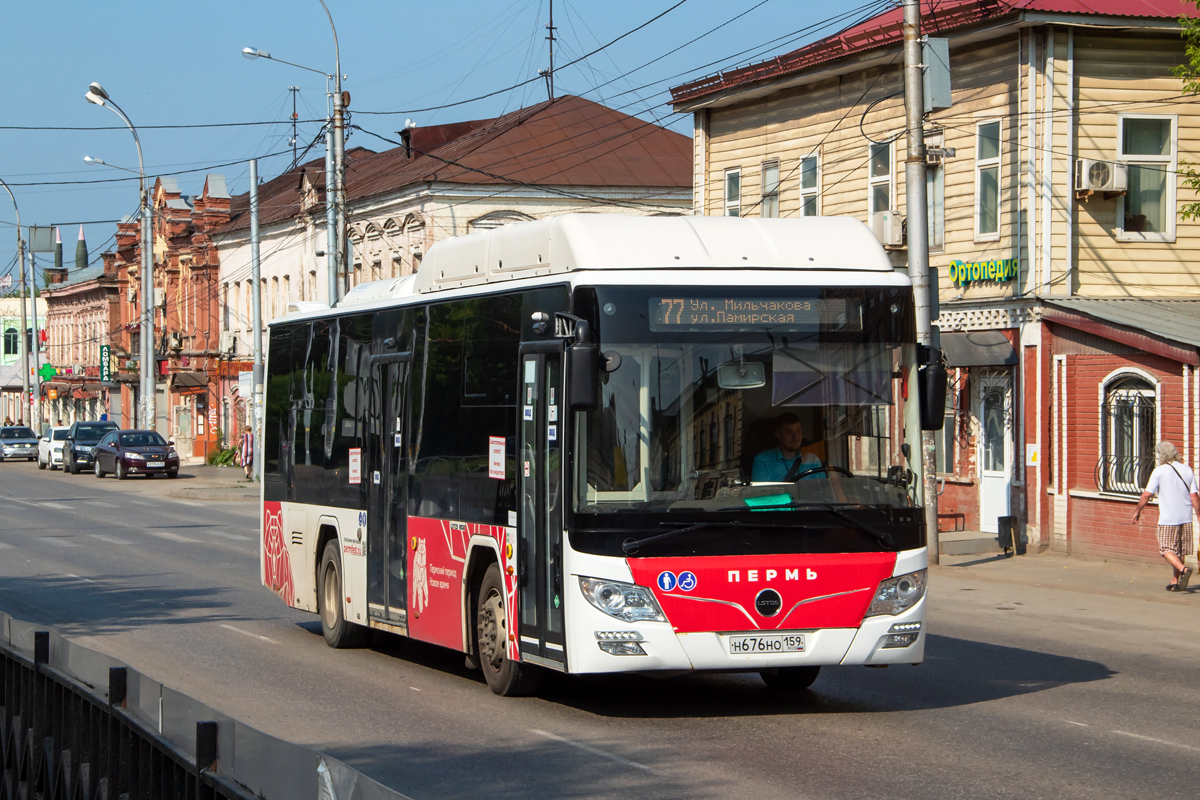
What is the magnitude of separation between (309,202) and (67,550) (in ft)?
105

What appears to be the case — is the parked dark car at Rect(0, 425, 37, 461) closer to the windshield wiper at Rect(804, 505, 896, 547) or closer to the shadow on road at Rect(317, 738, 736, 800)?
the shadow on road at Rect(317, 738, 736, 800)

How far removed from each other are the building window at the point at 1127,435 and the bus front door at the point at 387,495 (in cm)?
1222

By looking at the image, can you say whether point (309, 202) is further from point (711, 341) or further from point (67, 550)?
point (711, 341)

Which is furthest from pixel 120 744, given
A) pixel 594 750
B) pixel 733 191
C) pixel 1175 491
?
pixel 733 191

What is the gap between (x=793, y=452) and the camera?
30.3 ft

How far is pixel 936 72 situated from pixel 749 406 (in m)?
12.5

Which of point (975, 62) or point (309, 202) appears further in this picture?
point (309, 202)

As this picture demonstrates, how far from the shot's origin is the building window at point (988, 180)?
23453mm

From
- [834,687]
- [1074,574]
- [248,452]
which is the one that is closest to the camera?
[834,687]

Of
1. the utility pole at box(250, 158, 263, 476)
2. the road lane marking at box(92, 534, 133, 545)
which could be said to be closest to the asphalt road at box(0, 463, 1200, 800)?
the road lane marking at box(92, 534, 133, 545)

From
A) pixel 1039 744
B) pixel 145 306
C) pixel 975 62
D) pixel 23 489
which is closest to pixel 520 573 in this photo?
pixel 1039 744

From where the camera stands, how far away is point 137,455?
1911 inches

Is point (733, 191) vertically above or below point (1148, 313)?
above

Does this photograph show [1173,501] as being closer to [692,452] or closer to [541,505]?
[692,452]
